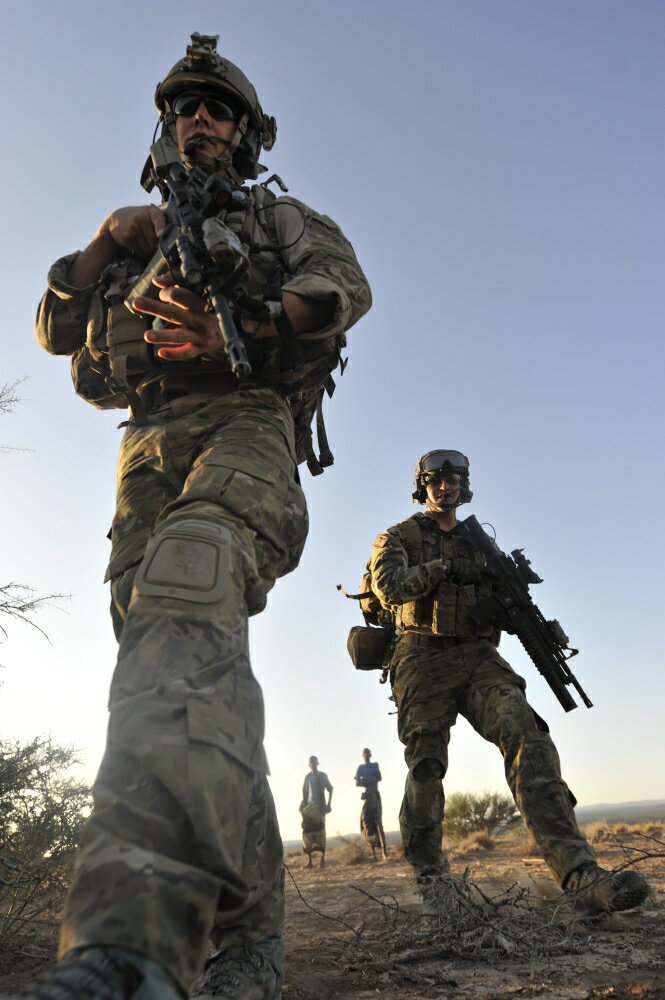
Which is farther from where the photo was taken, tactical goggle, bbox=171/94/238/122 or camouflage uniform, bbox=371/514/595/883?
camouflage uniform, bbox=371/514/595/883

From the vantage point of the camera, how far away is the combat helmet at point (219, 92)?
2.49 meters

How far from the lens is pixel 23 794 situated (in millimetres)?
4590

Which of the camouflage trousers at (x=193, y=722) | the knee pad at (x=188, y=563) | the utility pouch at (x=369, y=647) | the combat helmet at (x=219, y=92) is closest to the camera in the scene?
the camouflage trousers at (x=193, y=722)

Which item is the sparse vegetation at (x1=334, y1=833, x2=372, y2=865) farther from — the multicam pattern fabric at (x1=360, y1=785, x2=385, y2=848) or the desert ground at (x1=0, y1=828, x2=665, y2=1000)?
the desert ground at (x1=0, y1=828, x2=665, y2=1000)

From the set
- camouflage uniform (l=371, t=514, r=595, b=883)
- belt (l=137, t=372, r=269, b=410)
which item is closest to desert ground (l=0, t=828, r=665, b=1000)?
camouflage uniform (l=371, t=514, r=595, b=883)

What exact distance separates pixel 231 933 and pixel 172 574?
2.92ft

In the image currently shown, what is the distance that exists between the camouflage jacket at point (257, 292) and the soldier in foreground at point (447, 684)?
2.64 m

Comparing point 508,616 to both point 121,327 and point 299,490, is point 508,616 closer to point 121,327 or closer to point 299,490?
point 299,490

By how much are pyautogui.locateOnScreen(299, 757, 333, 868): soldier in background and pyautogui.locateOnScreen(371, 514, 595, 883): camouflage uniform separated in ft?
25.7

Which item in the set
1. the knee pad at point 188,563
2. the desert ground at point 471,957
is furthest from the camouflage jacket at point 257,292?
the desert ground at point 471,957

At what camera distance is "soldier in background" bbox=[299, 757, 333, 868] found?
11830 millimetres

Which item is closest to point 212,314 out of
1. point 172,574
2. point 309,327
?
point 309,327

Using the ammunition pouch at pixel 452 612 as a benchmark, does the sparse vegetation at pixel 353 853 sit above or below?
below

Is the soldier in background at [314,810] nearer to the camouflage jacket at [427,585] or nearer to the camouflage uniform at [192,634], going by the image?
the camouflage jacket at [427,585]
